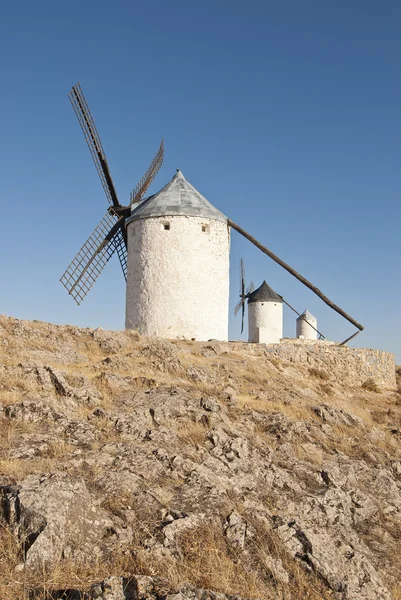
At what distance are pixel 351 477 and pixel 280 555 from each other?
2875mm

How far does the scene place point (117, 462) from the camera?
21.8 feet

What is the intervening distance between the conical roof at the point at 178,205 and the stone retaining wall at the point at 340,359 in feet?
17.5

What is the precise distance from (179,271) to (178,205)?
2418mm

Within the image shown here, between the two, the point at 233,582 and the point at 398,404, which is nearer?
the point at 233,582

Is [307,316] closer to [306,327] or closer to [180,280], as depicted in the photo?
[306,327]

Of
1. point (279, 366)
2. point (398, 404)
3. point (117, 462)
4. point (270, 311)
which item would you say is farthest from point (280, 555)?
point (270, 311)

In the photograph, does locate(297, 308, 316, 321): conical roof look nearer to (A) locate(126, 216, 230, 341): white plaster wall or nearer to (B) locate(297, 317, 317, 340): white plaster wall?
(B) locate(297, 317, 317, 340): white plaster wall

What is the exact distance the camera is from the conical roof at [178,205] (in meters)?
19.2

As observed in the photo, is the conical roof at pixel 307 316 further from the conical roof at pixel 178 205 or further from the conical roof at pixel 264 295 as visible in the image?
the conical roof at pixel 178 205

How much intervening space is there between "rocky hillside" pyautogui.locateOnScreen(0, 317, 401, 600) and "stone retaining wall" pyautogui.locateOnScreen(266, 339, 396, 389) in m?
6.02

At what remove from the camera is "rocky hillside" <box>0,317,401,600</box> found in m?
4.74

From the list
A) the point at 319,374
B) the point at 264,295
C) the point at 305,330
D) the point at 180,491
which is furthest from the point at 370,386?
the point at 305,330

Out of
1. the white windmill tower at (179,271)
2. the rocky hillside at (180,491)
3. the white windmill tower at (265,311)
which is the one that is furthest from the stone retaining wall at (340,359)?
the white windmill tower at (265,311)

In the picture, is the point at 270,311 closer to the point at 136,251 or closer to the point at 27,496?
the point at 136,251
